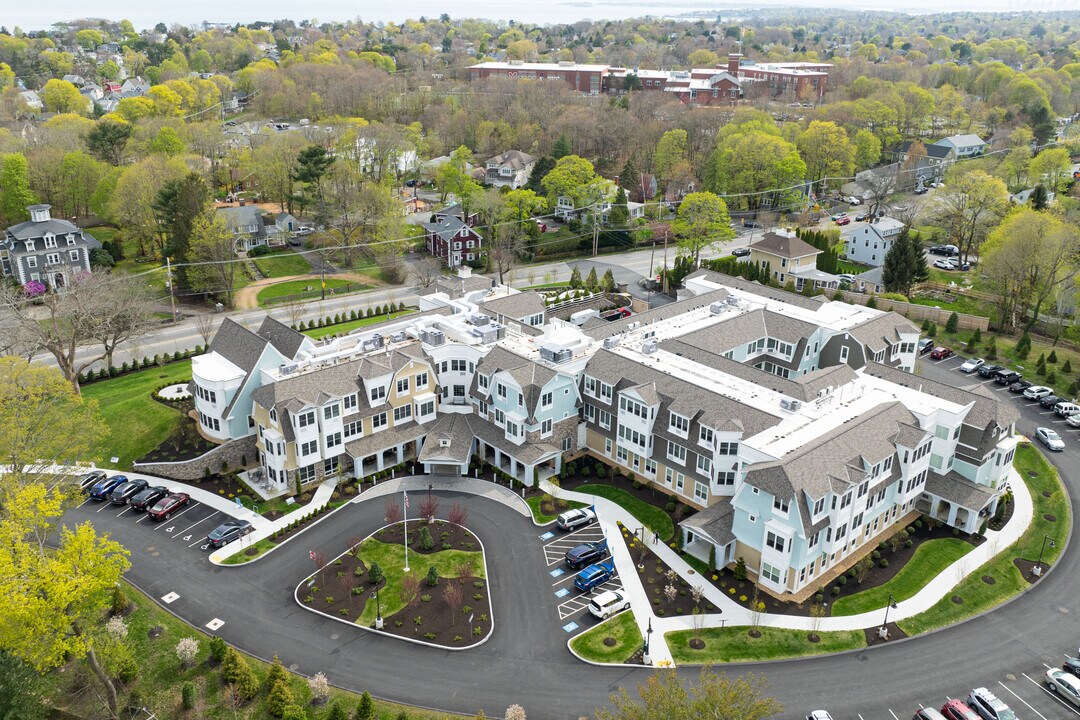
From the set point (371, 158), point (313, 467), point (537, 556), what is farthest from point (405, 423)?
point (371, 158)

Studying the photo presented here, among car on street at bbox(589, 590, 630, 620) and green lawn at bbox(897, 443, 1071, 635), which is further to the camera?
green lawn at bbox(897, 443, 1071, 635)

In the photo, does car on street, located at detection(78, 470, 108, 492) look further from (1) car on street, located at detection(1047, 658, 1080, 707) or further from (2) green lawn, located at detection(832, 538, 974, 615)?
(1) car on street, located at detection(1047, 658, 1080, 707)

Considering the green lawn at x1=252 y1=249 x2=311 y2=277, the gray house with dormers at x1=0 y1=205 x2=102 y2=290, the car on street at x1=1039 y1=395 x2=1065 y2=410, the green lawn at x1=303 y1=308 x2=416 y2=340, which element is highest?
the gray house with dormers at x1=0 y1=205 x2=102 y2=290

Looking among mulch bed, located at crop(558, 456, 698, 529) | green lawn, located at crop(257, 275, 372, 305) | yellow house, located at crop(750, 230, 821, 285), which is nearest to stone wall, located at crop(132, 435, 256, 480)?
mulch bed, located at crop(558, 456, 698, 529)

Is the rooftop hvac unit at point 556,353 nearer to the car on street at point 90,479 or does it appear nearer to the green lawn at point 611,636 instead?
the green lawn at point 611,636

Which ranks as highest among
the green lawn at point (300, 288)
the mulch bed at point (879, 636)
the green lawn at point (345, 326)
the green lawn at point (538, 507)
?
the green lawn at point (300, 288)

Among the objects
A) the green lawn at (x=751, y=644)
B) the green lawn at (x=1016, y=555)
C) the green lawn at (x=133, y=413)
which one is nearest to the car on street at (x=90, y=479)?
the green lawn at (x=133, y=413)
